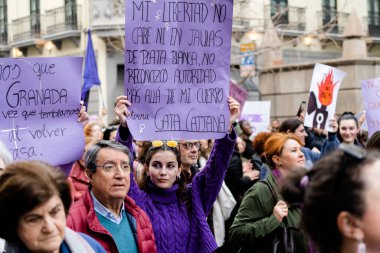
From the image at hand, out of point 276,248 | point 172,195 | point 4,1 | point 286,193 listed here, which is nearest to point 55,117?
point 172,195

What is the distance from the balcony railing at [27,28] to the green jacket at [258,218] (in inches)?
1013

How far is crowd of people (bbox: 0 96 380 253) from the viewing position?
229 cm

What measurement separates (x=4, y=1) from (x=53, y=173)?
28.6 meters

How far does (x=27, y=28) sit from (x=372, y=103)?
2432 cm

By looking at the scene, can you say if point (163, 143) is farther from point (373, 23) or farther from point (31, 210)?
point (373, 23)

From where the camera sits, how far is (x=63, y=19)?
2770cm

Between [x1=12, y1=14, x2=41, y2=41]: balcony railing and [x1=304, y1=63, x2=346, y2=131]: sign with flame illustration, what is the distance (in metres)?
21.8

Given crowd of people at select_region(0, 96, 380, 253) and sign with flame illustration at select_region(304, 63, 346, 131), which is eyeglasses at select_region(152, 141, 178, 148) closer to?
crowd of people at select_region(0, 96, 380, 253)

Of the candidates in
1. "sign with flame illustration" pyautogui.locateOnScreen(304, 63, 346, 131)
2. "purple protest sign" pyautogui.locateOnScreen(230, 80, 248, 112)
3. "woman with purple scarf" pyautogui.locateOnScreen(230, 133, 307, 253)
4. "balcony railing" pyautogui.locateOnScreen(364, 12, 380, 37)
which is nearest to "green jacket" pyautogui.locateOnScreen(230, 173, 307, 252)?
"woman with purple scarf" pyautogui.locateOnScreen(230, 133, 307, 253)

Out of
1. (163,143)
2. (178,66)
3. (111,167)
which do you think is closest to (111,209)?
(111,167)

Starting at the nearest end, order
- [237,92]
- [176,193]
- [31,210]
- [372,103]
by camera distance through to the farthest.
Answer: [31,210], [176,193], [372,103], [237,92]

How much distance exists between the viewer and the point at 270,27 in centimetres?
1642

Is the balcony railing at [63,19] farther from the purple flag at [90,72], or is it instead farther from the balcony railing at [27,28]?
the purple flag at [90,72]

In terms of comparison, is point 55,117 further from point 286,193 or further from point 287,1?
point 287,1
